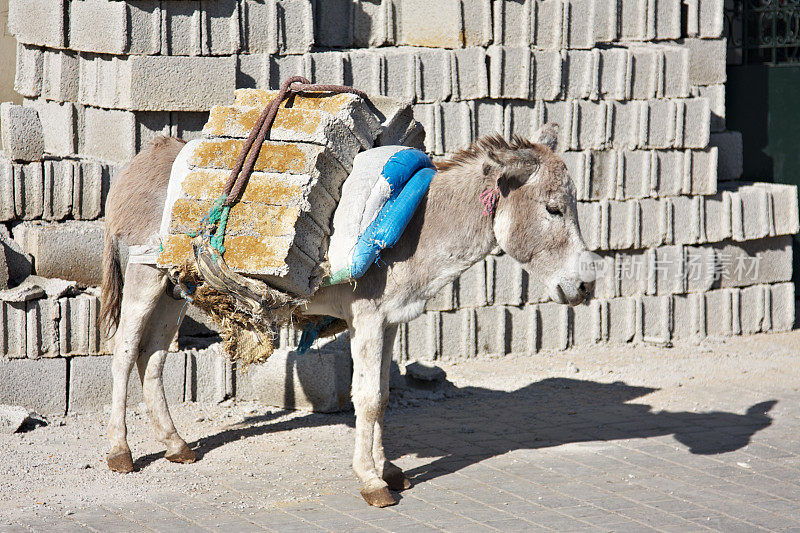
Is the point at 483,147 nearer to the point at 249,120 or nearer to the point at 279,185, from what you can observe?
the point at 279,185

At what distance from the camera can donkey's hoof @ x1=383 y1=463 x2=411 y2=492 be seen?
5.63m

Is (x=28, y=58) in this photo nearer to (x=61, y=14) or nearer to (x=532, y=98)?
Answer: (x=61, y=14)

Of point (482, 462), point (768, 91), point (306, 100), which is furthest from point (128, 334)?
point (768, 91)

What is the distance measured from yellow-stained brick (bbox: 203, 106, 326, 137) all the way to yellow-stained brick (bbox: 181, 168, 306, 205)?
27 cm

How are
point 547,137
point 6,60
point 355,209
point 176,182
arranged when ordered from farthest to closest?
point 6,60 < point 547,137 < point 176,182 < point 355,209

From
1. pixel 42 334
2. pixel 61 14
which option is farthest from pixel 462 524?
pixel 61 14

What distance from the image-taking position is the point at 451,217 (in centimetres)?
546

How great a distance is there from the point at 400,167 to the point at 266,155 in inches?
29.7

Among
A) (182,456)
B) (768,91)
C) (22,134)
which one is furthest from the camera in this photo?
(768,91)

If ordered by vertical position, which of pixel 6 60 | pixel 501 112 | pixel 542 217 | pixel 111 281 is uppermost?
pixel 6 60

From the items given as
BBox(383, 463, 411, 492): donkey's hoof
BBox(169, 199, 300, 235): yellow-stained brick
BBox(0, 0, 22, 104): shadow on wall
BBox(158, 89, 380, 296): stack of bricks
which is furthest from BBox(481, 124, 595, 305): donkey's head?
BBox(0, 0, 22, 104): shadow on wall

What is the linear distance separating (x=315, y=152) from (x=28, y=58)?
3.65 metres

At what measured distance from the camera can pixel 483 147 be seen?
18.2 feet

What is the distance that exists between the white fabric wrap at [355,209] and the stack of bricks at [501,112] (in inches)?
94.3
